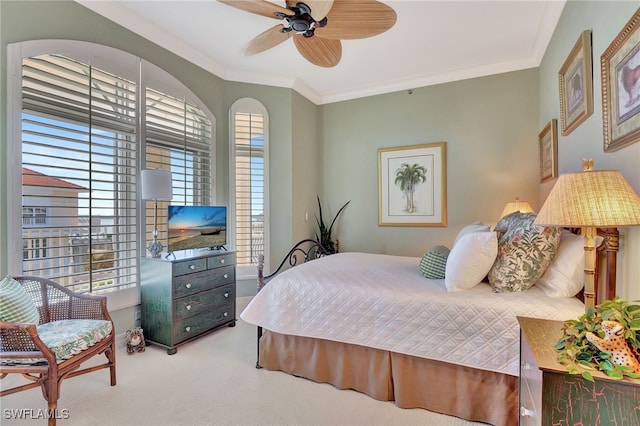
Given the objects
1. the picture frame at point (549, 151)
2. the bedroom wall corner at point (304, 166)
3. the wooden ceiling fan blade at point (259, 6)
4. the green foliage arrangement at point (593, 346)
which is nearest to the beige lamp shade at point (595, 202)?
the green foliage arrangement at point (593, 346)

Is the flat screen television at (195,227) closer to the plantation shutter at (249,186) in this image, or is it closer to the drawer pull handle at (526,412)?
the plantation shutter at (249,186)

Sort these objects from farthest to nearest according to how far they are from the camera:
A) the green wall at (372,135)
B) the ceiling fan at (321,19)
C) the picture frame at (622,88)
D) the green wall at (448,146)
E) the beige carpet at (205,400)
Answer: the green wall at (448,146) < the green wall at (372,135) < the ceiling fan at (321,19) < the beige carpet at (205,400) < the picture frame at (622,88)

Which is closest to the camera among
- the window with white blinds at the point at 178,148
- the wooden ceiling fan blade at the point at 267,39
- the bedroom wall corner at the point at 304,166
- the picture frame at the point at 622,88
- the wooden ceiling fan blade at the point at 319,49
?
the picture frame at the point at 622,88

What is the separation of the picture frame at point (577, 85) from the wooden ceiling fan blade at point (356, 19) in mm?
1222

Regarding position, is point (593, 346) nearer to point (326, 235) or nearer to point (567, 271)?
point (567, 271)

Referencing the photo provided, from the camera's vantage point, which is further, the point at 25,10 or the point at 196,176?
the point at 196,176

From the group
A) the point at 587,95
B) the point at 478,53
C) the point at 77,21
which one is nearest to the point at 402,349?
the point at 587,95

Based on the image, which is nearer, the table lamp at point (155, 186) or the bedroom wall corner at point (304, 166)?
the table lamp at point (155, 186)

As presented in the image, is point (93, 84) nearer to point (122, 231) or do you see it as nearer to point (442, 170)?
point (122, 231)

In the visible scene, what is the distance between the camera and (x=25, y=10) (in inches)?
83.7

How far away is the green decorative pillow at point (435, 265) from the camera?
216 centimetres

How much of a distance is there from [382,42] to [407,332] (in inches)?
110

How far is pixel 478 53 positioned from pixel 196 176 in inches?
137

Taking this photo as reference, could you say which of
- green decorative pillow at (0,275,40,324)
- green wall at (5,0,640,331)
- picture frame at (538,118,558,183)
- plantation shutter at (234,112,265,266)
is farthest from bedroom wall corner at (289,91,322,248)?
picture frame at (538,118,558,183)
